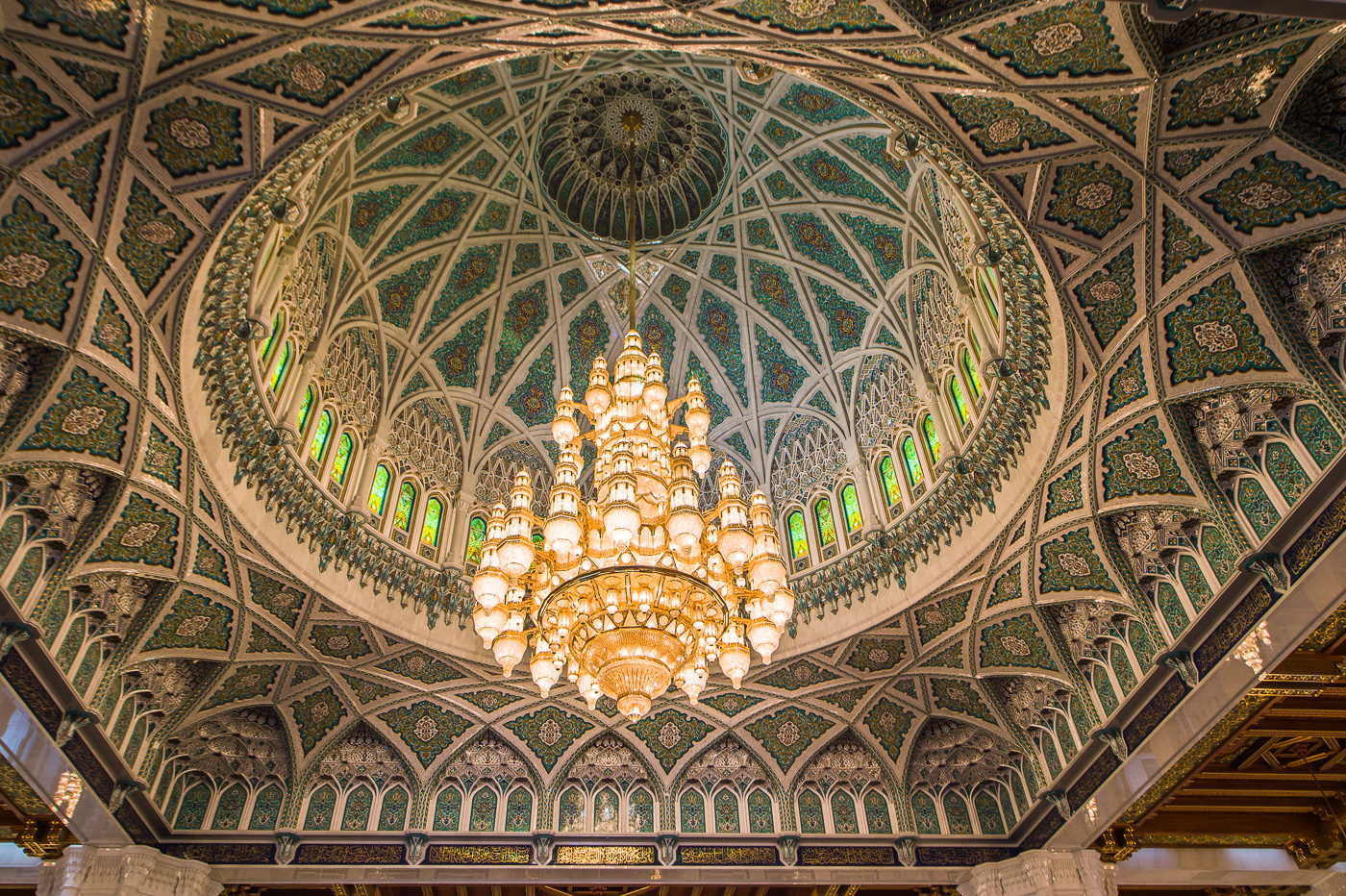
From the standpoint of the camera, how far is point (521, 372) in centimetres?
1457

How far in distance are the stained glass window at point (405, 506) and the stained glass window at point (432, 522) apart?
220 millimetres

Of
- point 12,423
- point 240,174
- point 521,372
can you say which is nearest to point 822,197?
point 521,372

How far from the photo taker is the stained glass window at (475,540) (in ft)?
43.0

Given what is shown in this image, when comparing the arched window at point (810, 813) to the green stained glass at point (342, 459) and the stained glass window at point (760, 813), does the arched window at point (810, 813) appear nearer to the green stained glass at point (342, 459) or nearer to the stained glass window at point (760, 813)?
the stained glass window at point (760, 813)

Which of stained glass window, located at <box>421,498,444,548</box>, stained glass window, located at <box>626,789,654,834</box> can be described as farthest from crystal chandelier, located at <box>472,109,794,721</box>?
stained glass window, located at <box>626,789,654,834</box>

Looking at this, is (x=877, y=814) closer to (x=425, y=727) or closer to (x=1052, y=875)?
(x=1052, y=875)

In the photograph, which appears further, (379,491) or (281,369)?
(379,491)

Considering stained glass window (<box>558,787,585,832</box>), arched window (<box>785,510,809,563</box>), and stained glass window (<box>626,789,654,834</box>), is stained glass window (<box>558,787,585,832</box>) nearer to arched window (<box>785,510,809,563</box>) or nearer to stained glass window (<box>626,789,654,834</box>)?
stained glass window (<box>626,789,654,834</box>)

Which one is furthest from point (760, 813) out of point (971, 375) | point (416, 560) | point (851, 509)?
point (971, 375)

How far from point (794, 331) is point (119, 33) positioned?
9945mm

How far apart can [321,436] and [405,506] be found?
1.78 m

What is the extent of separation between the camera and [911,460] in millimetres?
12609

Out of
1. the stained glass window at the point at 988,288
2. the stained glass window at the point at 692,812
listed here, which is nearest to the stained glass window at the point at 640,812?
the stained glass window at the point at 692,812

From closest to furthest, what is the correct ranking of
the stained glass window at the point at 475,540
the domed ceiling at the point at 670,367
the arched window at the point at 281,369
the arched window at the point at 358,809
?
the domed ceiling at the point at 670,367
the arched window at the point at 281,369
the arched window at the point at 358,809
the stained glass window at the point at 475,540
